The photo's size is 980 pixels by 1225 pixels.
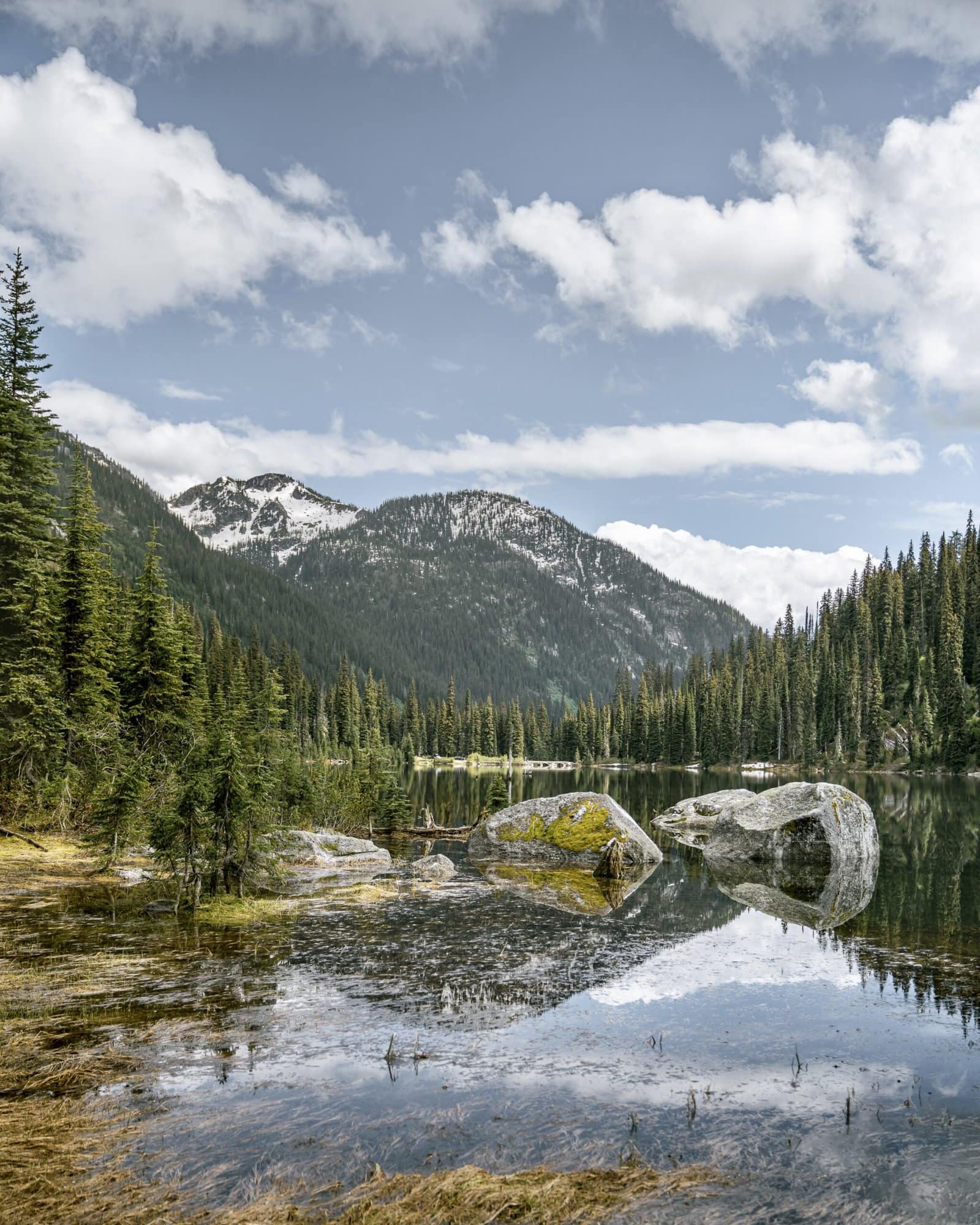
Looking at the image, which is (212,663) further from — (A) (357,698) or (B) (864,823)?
(B) (864,823)

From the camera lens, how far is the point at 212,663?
9062 cm

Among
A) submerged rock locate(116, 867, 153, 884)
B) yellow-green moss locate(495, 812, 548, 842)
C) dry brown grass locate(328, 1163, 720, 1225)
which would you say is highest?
dry brown grass locate(328, 1163, 720, 1225)

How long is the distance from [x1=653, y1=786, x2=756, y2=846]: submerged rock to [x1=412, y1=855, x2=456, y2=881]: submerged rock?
608 inches

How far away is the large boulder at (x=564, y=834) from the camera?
2844cm

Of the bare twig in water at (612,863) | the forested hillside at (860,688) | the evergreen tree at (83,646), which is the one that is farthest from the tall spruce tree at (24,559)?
the forested hillside at (860,688)

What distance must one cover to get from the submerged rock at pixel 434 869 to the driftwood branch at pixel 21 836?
42.2 ft

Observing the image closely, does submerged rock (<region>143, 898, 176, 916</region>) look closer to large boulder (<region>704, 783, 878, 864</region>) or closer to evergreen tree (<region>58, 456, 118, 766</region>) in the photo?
evergreen tree (<region>58, 456, 118, 766</region>)

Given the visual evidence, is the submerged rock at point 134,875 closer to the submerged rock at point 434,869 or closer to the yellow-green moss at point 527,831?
the submerged rock at point 434,869

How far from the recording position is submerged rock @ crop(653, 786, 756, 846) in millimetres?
39812

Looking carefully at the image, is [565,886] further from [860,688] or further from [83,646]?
[860,688]

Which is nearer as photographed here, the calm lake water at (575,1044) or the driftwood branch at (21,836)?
the calm lake water at (575,1044)

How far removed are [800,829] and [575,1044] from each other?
20169 millimetres

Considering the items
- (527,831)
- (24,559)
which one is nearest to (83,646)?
(24,559)

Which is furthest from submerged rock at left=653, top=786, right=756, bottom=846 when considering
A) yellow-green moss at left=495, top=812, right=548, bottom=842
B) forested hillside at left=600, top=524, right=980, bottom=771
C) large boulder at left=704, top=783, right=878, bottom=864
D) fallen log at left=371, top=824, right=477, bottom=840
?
forested hillside at left=600, top=524, right=980, bottom=771
